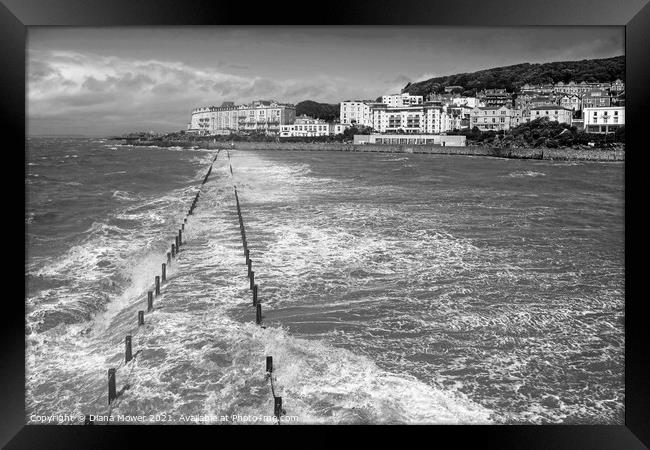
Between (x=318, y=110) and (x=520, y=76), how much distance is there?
175 cm

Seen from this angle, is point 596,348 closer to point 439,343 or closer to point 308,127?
point 439,343

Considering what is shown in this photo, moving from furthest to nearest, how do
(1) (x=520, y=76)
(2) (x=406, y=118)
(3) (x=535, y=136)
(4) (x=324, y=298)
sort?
(3) (x=535, y=136), (2) (x=406, y=118), (1) (x=520, y=76), (4) (x=324, y=298)

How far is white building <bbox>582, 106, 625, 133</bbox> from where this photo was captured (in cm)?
390

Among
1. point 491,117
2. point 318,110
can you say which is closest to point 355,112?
point 318,110

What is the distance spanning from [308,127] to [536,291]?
2.85 meters

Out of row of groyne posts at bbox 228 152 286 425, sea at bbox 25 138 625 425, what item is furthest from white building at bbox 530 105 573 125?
row of groyne posts at bbox 228 152 286 425

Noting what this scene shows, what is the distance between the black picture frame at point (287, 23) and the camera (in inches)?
108

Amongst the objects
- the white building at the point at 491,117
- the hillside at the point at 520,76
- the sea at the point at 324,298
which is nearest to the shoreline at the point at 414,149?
the sea at the point at 324,298

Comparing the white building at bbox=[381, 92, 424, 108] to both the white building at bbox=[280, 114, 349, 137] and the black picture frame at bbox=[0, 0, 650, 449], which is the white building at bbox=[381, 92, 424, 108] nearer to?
the white building at bbox=[280, 114, 349, 137]

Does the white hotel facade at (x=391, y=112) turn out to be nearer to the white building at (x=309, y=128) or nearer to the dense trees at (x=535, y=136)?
the white building at (x=309, y=128)

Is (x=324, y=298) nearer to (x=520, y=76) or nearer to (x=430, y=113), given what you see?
(x=520, y=76)

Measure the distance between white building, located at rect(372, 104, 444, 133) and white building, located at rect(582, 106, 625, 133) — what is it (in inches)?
51.3

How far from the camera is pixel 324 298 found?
13.3 feet
